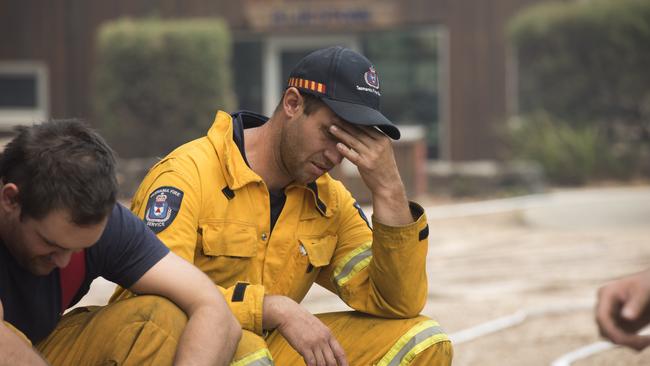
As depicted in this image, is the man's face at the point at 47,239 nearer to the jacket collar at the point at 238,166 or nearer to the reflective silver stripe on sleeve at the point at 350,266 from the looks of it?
the jacket collar at the point at 238,166

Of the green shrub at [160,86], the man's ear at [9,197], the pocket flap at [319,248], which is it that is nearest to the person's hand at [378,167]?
the pocket flap at [319,248]

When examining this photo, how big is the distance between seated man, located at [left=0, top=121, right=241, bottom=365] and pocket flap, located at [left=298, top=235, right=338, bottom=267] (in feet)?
1.88

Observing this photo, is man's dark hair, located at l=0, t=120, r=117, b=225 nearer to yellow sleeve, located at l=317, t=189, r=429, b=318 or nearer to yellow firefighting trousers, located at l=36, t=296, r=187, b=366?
yellow firefighting trousers, located at l=36, t=296, r=187, b=366

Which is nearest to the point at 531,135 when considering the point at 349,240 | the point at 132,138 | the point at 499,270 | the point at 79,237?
the point at 132,138

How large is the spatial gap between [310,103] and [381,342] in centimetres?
81

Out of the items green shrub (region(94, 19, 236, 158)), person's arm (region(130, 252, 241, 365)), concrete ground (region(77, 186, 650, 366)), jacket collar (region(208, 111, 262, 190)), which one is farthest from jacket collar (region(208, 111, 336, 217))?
green shrub (region(94, 19, 236, 158))

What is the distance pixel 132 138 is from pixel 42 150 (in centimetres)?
1268

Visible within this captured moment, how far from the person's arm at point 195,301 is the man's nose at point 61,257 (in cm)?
28

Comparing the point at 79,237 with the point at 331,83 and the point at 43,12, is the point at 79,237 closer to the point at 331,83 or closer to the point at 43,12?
the point at 331,83

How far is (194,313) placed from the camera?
10.9 feet

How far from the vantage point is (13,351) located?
294 centimetres

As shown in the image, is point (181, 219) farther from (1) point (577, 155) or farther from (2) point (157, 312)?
Answer: (1) point (577, 155)

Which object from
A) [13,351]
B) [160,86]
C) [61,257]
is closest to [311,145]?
[61,257]

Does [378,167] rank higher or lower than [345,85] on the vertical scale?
lower
